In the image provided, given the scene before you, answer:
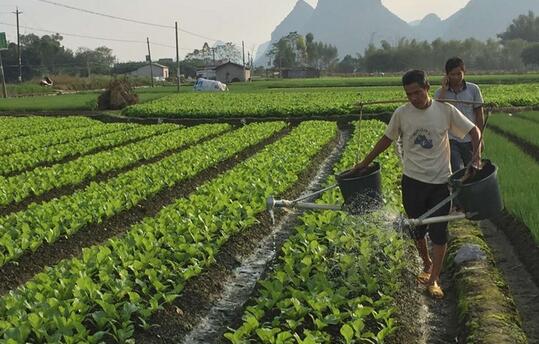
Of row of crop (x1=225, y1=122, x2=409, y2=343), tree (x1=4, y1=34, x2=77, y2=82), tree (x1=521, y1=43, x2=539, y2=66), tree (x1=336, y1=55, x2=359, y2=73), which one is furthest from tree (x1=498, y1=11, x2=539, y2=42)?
row of crop (x1=225, y1=122, x2=409, y2=343)

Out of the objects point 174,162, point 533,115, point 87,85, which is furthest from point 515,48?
point 174,162

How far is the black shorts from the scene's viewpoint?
523 cm

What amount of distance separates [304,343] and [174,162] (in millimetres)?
8998

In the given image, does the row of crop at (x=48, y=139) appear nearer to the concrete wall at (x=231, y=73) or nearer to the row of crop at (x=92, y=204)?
the row of crop at (x=92, y=204)

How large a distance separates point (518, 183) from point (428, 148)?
4.46 meters

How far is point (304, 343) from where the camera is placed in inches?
151

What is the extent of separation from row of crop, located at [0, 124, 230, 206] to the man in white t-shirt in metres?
6.86

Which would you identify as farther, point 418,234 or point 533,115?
point 533,115

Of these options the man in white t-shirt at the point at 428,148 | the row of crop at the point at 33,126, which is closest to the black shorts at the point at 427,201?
the man in white t-shirt at the point at 428,148

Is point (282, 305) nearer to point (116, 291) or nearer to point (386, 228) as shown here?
point (116, 291)

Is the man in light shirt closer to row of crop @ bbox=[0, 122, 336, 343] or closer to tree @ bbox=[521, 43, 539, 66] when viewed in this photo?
row of crop @ bbox=[0, 122, 336, 343]

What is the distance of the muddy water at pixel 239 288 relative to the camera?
16.8 ft

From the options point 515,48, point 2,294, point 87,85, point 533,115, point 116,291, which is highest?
point 515,48

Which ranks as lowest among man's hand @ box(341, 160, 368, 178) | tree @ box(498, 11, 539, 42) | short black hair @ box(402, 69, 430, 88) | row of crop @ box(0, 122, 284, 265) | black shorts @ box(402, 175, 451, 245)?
row of crop @ box(0, 122, 284, 265)
